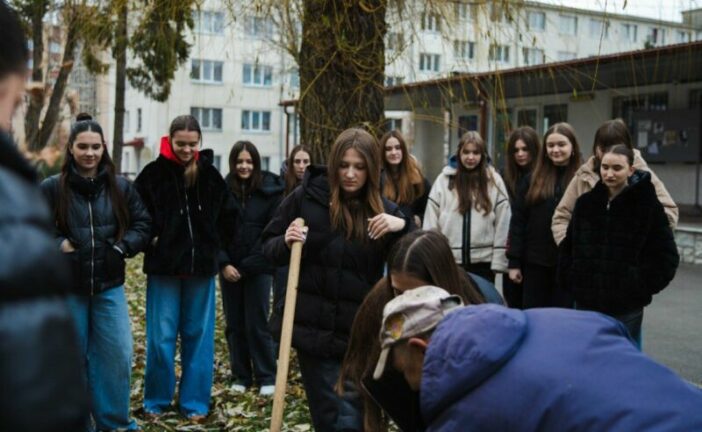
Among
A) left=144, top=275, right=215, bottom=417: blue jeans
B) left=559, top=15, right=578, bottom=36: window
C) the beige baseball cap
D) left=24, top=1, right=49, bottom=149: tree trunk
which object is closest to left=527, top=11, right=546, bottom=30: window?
left=559, top=15, right=578, bottom=36: window

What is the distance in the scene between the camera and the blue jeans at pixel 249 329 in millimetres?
6395

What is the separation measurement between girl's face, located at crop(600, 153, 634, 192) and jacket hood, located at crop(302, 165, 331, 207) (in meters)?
1.64

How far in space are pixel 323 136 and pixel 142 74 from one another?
461 inches

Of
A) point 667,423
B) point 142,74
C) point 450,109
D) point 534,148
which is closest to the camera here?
point 667,423

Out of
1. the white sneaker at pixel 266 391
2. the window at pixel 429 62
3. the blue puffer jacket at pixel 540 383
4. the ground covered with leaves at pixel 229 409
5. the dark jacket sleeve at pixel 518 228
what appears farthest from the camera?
the window at pixel 429 62

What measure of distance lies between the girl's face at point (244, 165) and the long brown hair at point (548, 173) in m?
1.93

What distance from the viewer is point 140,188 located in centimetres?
552

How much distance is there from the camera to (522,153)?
6523mm

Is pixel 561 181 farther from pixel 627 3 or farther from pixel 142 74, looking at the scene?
pixel 142 74

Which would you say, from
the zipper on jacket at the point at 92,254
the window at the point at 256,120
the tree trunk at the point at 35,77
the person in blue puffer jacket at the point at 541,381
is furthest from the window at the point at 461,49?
the window at the point at 256,120

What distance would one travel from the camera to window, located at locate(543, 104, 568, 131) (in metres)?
Result: 20.2

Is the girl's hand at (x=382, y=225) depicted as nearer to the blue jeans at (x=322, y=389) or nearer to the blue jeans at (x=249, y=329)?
the blue jeans at (x=322, y=389)

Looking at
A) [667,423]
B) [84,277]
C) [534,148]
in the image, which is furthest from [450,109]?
[667,423]

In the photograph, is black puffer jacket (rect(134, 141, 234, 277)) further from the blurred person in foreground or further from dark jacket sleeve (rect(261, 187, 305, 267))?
the blurred person in foreground
